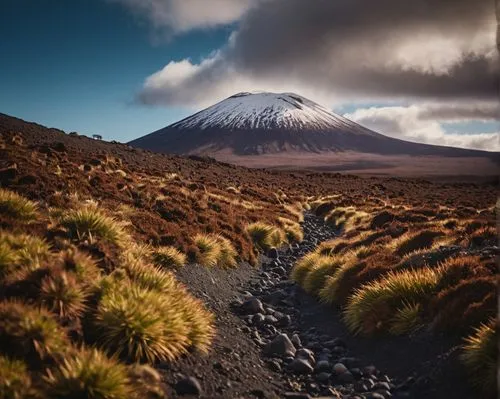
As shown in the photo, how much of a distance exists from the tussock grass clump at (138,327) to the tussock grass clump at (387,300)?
381 centimetres

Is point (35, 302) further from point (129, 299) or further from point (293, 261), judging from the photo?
point (293, 261)

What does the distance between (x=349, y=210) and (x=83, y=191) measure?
19.2 m

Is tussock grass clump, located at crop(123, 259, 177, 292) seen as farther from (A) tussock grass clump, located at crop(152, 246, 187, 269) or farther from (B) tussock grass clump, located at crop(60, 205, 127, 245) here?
(A) tussock grass clump, located at crop(152, 246, 187, 269)

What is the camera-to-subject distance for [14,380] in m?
3.96

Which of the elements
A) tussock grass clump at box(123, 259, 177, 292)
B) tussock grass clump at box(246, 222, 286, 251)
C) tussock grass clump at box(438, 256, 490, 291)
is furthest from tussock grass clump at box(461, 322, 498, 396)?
tussock grass clump at box(246, 222, 286, 251)

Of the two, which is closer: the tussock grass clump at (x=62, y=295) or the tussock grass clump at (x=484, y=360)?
the tussock grass clump at (x=484, y=360)

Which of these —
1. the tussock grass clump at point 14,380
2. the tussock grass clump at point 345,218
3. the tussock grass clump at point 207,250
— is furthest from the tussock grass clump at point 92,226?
the tussock grass clump at point 345,218

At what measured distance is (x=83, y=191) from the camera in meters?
14.1

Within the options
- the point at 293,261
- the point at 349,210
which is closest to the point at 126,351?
the point at 293,261

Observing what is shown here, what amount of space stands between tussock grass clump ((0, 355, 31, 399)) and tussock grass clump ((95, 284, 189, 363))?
40.3 inches

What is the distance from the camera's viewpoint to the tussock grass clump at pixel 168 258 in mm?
9909

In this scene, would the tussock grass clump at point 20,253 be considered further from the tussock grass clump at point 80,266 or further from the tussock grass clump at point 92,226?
the tussock grass clump at point 92,226

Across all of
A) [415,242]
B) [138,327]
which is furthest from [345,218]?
[138,327]

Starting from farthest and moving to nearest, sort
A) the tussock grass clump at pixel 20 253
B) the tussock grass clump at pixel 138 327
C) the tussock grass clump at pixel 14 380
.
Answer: the tussock grass clump at pixel 20 253, the tussock grass clump at pixel 138 327, the tussock grass clump at pixel 14 380
